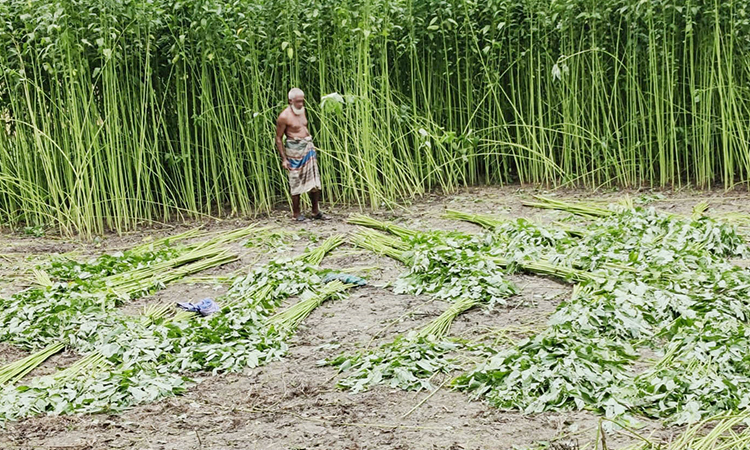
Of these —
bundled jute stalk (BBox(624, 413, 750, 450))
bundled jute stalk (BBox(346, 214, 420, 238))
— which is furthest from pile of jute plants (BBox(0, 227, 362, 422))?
bundled jute stalk (BBox(624, 413, 750, 450))

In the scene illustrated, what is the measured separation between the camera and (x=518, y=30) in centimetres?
888

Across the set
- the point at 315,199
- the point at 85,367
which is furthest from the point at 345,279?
the point at 315,199

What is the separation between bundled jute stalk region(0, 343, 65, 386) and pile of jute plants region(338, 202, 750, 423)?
1.61m

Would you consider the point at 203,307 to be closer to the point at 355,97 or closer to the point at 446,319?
the point at 446,319

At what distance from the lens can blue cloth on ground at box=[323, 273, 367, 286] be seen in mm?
5895

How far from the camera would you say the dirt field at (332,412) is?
3627 mm

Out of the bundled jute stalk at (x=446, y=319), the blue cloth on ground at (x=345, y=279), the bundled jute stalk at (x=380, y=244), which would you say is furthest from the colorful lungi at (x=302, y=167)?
the bundled jute stalk at (x=446, y=319)

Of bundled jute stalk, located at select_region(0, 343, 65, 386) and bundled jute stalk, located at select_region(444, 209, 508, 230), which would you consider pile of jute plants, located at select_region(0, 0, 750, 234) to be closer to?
bundled jute stalk, located at select_region(444, 209, 508, 230)

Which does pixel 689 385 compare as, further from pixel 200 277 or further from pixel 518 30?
pixel 518 30

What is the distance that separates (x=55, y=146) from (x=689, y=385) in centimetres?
627

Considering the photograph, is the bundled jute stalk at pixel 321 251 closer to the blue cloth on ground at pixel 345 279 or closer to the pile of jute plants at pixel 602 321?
the blue cloth on ground at pixel 345 279

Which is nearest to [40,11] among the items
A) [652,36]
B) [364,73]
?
[364,73]

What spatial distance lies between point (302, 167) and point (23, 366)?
12.6 ft

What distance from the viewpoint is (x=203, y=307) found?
5457 mm
